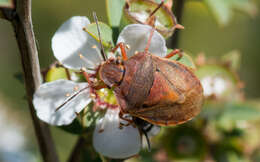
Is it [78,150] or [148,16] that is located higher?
[148,16]

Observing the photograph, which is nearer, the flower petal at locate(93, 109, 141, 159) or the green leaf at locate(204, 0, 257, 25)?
the flower petal at locate(93, 109, 141, 159)

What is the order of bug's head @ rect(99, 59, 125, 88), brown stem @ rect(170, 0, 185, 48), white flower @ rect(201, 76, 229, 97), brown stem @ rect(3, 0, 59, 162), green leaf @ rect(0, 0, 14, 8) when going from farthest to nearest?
white flower @ rect(201, 76, 229, 97), brown stem @ rect(170, 0, 185, 48), bug's head @ rect(99, 59, 125, 88), brown stem @ rect(3, 0, 59, 162), green leaf @ rect(0, 0, 14, 8)

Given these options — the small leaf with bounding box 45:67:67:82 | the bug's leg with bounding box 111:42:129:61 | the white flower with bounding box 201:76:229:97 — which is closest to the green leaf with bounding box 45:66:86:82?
the small leaf with bounding box 45:67:67:82

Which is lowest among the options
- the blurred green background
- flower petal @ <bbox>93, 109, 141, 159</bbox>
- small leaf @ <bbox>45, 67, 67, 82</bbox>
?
the blurred green background

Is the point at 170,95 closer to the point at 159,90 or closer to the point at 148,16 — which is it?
the point at 159,90

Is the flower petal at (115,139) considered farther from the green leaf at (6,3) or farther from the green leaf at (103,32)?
the green leaf at (6,3)

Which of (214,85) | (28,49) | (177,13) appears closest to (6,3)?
(28,49)

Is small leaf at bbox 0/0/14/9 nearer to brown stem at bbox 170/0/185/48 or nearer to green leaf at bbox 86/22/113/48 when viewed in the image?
Result: green leaf at bbox 86/22/113/48
